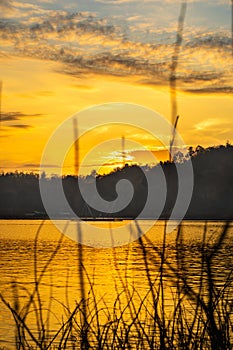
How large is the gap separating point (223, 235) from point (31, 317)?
19.2 m

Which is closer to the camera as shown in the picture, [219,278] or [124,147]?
[124,147]

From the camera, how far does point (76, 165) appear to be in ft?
10.4

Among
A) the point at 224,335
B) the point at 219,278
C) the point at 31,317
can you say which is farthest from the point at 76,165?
the point at 219,278

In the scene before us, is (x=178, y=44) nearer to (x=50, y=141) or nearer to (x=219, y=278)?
(x=50, y=141)

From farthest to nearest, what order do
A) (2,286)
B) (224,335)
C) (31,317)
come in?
(2,286)
(31,317)
(224,335)

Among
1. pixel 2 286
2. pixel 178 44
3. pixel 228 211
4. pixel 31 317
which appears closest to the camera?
pixel 178 44

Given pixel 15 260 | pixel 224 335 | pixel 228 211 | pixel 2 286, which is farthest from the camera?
pixel 15 260

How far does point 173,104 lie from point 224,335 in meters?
2.22

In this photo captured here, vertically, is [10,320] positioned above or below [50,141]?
below

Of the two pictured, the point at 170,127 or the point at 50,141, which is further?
the point at 50,141

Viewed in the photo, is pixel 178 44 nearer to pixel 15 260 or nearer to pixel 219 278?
pixel 219 278

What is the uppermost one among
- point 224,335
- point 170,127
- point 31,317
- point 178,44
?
point 178,44

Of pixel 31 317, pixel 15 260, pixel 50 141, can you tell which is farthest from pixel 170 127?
pixel 15 260

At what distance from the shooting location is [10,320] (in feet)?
63.0
